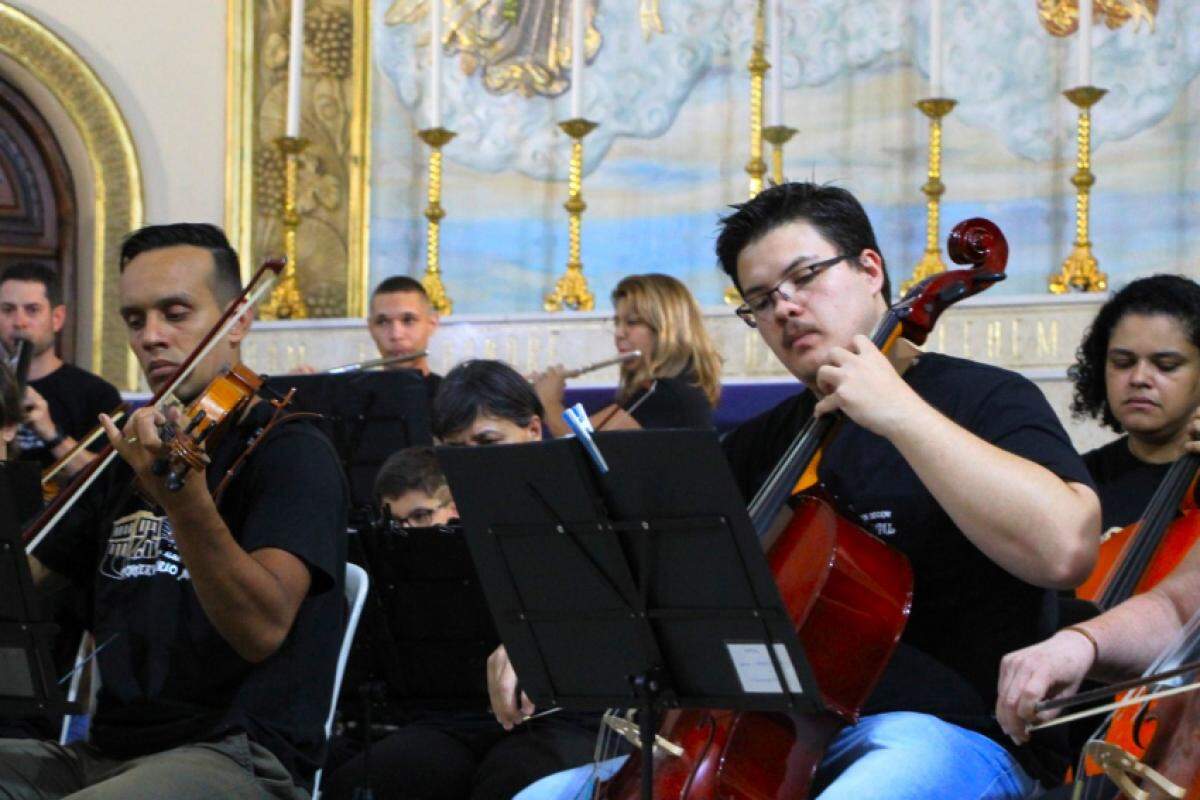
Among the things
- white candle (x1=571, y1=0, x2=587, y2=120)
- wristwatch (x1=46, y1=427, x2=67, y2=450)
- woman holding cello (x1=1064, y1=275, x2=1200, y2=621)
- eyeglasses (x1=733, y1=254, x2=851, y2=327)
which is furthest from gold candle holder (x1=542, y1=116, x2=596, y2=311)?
eyeglasses (x1=733, y1=254, x2=851, y2=327)

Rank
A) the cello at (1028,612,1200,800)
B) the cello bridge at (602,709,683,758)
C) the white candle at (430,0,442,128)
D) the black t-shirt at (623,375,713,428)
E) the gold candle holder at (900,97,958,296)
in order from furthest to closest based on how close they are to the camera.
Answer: the white candle at (430,0,442,128) < the gold candle holder at (900,97,958,296) < the black t-shirt at (623,375,713,428) < the cello bridge at (602,709,683,758) < the cello at (1028,612,1200,800)

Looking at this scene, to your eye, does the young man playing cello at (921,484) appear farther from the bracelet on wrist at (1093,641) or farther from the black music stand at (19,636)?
the black music stand at (19,636)

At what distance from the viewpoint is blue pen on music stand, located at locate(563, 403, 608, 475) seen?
2.11 m

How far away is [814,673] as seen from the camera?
2.26 metres

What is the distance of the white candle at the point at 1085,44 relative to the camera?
219 inches

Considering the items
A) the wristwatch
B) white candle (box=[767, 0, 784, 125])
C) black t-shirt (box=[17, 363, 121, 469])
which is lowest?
the wristwatch

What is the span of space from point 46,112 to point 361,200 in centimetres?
125

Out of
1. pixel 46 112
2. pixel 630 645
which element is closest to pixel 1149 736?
pixel 630 645

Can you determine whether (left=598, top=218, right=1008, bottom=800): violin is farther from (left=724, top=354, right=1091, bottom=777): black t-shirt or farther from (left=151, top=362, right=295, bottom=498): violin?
(left=151, top=362, right=295, bottom=498): violin

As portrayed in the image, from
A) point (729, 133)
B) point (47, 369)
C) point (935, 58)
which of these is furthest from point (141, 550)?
point (729, 133)

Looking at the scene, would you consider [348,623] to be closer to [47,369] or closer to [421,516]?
[421,516]

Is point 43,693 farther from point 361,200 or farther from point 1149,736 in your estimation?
point 361,200

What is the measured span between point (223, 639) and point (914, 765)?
41.8 inches

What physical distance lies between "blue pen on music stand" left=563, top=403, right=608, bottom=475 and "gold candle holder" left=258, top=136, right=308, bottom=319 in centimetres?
470
